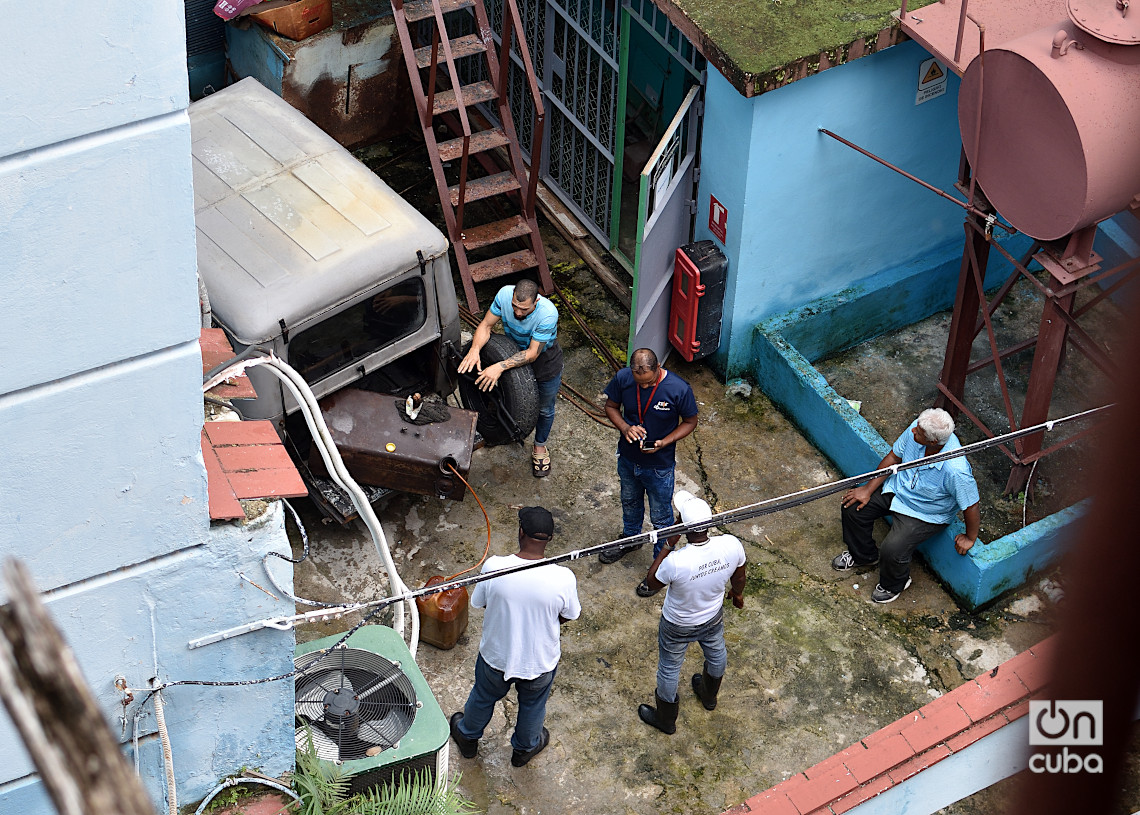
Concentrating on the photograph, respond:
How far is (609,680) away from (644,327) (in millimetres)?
2710

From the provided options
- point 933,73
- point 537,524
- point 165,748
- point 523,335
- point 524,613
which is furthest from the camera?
point 933,73

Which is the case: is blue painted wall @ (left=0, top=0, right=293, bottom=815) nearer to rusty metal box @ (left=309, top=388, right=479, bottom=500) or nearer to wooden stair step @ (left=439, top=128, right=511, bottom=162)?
rusty metal box @ (left=309, top=388, right=479, bottom=500)

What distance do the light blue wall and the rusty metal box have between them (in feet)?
8.25

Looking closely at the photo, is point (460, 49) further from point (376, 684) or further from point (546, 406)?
point (376, 684)

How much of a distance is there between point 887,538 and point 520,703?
8.59ft

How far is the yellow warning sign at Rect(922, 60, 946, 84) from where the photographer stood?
8547 millimetres

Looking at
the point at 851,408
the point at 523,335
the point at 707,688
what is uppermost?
the point at 523,335

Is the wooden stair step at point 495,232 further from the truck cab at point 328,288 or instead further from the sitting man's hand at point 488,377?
the sitting man's hand at point 488,377

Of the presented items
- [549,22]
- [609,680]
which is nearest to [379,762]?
[609,680]

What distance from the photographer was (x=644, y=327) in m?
8.92

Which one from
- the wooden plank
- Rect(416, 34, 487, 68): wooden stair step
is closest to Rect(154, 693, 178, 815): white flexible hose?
the wooden plank

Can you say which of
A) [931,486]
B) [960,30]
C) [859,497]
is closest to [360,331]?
[859,497]

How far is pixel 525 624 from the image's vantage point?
19.7ft

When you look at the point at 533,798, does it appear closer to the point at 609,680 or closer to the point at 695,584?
the point at 609,680
